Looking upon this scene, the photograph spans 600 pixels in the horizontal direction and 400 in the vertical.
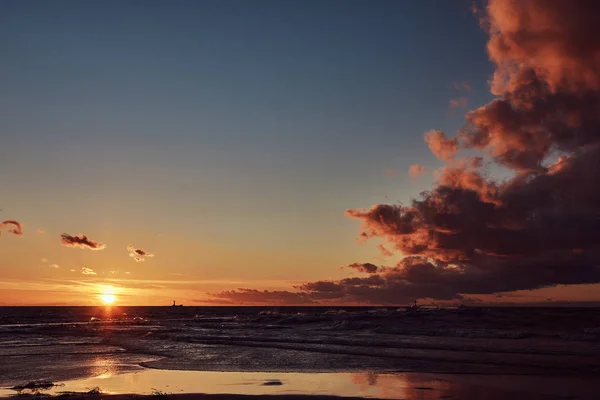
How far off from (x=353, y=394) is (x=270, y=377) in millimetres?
5812

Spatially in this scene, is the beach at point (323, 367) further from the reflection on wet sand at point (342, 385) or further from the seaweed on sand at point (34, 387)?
the seaweed on sand at point (34, 387)

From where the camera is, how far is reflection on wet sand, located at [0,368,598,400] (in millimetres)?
19484

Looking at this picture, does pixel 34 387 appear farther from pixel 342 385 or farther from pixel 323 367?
pixel 323 367

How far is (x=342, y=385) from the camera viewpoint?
2152 cm

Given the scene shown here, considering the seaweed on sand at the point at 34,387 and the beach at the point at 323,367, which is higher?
the seaweed on sand at the point at 34,387

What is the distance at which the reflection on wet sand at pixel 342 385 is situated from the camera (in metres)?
19.5

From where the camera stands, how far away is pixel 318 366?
2803 cm

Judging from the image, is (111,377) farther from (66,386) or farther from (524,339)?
(524,339)

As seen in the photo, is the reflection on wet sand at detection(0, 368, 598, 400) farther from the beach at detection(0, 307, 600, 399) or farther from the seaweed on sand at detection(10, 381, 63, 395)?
the seaweed on sand at detection(10, 381, 63, 395)

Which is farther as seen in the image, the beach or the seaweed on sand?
the beach

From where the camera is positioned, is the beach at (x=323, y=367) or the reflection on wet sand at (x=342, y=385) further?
the beach at (x=323, y=367)

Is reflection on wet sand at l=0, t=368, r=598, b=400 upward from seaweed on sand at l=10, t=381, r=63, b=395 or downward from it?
downward

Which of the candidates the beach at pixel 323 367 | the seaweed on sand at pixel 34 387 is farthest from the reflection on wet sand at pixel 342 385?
the seaweed on sand at pixel 34 387

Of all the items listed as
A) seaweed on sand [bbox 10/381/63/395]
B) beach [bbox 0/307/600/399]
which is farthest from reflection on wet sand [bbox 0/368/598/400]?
seaweed on sand [bbox 10/381/63/395]
